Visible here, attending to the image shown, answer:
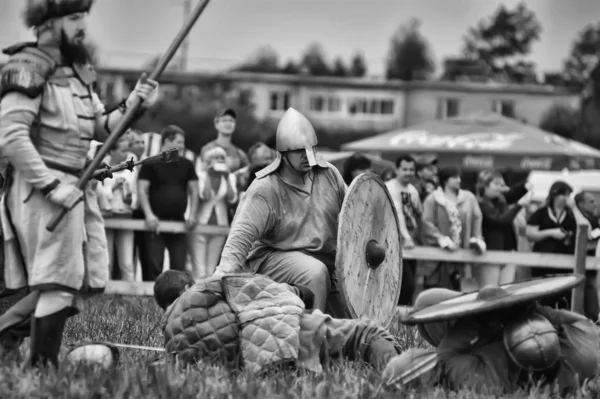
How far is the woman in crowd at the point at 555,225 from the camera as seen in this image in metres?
13.4

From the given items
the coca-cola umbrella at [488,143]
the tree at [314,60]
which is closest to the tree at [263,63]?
the tree at [314,60]

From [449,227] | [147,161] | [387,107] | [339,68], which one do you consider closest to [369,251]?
[147,161]

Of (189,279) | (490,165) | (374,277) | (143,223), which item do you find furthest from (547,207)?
(490,165)

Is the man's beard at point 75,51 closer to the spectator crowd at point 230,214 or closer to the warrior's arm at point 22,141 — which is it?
the warrior's arm at point 22,141

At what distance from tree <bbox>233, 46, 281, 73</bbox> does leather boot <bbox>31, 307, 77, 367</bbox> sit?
8938 centimetres

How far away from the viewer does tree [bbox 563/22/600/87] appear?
105700 millimetres

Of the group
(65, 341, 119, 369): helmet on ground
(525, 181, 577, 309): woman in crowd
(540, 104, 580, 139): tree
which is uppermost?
(65, 341, 119, 369): helmet on ground

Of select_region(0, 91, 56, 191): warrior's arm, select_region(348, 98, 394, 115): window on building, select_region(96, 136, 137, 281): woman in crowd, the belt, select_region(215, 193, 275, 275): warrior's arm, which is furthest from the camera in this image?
select_region(348, 98, 394, 115): window on building

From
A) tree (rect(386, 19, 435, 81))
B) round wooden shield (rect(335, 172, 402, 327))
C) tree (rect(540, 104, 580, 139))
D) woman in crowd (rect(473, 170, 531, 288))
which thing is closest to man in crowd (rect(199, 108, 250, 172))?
woman in crowd (rect(473, 170, 531, 288))

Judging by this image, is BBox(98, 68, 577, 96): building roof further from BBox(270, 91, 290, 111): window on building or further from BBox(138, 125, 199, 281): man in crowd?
BBox(138, 125, 199, 281): man in crowd

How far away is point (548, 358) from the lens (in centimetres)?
604

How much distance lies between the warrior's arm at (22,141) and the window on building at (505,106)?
8177cm

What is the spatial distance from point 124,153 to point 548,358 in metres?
7.47

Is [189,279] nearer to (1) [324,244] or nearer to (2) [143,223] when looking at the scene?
(1) [324,244]
